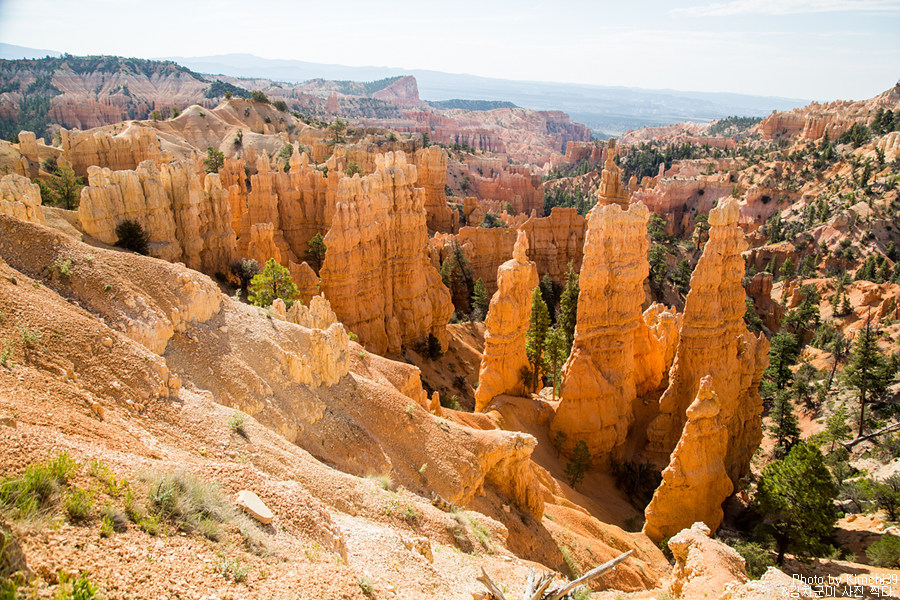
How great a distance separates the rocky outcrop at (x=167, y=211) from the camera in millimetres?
23094

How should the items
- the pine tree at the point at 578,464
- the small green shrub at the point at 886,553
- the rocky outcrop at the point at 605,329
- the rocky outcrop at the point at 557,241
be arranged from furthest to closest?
the rocky outcrop at the point at 557,241 < the rocky outcrop at the point at 605,329 < the pine tree at the point at 578,464 < the small green shrub at the point at 886,553

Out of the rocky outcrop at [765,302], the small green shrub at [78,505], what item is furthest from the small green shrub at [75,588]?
the rocky outcrop at [765,302]

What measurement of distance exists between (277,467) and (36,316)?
4.84 m

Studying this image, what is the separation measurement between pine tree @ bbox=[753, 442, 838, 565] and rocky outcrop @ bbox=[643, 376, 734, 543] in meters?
2.04

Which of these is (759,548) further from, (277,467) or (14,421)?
(14,421)

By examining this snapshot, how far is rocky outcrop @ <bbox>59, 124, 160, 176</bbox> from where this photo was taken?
A: 147 ft

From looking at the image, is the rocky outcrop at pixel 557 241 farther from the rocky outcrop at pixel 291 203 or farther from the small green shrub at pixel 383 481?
the small green shrub at pixel 383 481

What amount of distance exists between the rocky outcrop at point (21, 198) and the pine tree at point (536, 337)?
22.3 metres

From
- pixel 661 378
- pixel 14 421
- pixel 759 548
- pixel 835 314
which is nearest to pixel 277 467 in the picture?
pixel 14 421

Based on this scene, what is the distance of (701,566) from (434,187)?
56.8 meters

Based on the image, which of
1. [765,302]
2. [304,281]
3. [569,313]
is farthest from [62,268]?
[765,302]

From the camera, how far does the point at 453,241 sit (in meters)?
55.4

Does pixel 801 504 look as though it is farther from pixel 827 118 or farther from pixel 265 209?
pixel 827 118

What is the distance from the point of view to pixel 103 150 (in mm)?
46344
